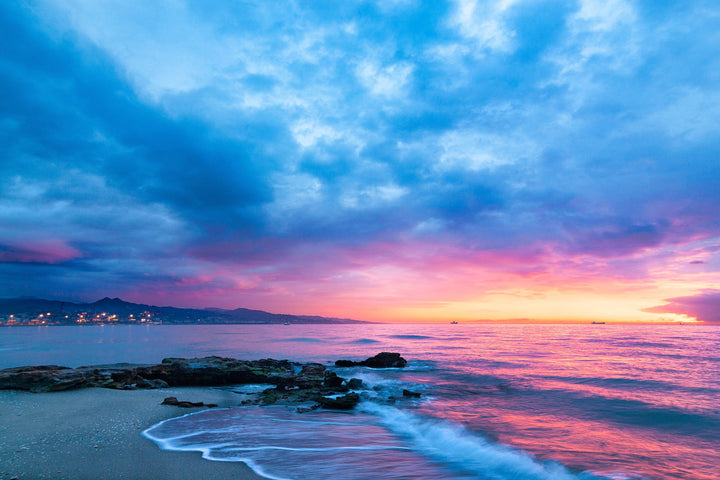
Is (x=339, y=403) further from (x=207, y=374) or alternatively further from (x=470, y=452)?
(x=207, y=374)

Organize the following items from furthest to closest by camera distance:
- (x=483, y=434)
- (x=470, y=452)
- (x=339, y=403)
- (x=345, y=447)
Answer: (x=339, y=403), (x=483, y=434), (x=470, y=452), (x=345, y=447)

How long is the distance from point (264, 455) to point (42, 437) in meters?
5.52

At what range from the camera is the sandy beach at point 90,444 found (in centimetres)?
666

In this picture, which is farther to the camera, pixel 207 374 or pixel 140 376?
pixel 207 374

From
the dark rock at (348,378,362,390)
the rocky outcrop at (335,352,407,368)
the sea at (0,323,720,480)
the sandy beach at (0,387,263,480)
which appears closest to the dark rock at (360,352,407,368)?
the rocky outcrop at (335,352,407,368)

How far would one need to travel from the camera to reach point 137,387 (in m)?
16.6

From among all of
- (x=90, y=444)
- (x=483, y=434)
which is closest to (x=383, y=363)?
(x=483, y=434)

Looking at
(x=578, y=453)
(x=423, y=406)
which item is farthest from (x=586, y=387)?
(x=578, y=453)

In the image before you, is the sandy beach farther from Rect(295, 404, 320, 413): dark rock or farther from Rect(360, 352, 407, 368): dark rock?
Rect(360, 352, 407, 368): dark rock

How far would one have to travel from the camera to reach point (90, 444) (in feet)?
26.6

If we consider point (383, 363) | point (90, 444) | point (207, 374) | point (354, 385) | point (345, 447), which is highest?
point (90, 444)

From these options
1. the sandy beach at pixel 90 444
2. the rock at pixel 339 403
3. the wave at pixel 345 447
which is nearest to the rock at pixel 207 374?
the sandy beach at pixel 90 444

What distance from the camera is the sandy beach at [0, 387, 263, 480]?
666 cm

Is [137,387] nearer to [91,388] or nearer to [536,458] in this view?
[91,388]
